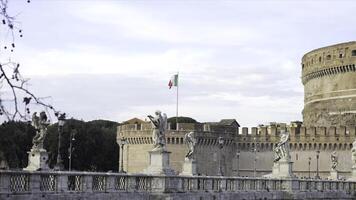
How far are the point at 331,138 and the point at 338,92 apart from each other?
10726 mm

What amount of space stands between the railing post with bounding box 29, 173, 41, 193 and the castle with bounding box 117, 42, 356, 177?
166 ft

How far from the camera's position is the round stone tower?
264ft

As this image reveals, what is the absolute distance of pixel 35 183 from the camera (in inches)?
699

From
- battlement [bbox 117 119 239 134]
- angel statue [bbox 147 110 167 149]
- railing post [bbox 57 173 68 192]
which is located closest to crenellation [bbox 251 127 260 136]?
battlement [bbox 117 119 239 134]

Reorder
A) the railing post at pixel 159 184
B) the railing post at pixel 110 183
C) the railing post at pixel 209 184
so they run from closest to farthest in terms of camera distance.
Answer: the railing post at pixel 110 183
the railing post at pixel 159 184
the railing post at pixel 209 184

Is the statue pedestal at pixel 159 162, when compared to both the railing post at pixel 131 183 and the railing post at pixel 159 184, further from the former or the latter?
the railing post at pixel 131 183

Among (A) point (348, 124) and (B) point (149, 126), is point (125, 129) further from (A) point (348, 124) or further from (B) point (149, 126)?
(A) point (348, 124)

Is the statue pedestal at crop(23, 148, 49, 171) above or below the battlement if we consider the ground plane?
below

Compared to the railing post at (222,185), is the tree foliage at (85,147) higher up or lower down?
higher up

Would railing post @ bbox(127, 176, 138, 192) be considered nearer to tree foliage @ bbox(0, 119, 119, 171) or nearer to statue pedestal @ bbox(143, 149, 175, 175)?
statue pedestal @ bbox(143, 149, 175, 175)

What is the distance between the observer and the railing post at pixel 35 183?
17.7m

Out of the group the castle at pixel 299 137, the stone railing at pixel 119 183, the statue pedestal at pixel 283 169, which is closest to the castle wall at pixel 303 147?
the castle at pixel 299 137

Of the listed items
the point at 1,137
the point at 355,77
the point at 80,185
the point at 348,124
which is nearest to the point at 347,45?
the point at 355,77

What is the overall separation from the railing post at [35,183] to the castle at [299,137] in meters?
50.6
